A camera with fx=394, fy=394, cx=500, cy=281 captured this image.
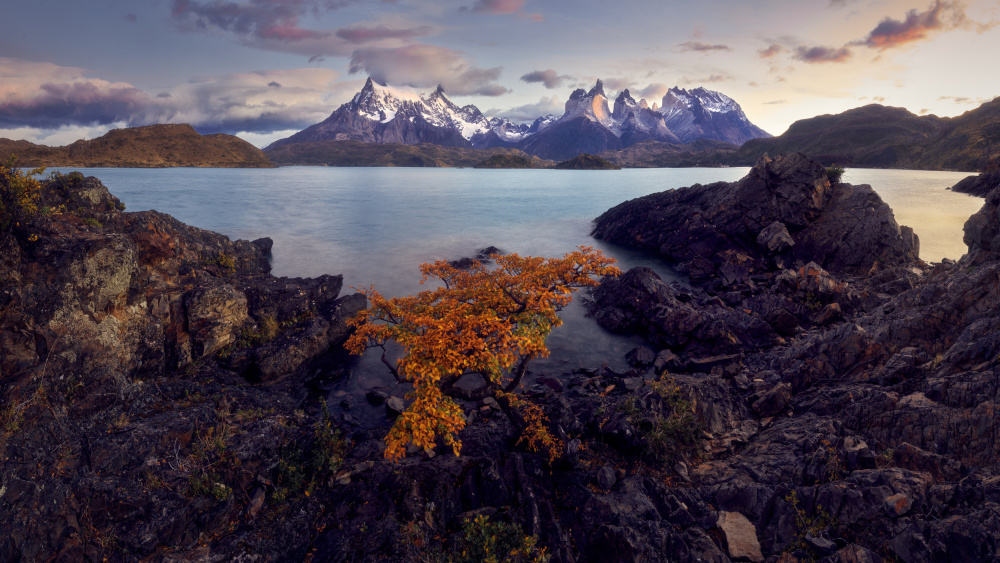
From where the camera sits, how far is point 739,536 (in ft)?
39.1

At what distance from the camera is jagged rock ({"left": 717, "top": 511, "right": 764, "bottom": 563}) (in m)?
11.5

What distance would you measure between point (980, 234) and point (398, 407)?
3866 centimetres

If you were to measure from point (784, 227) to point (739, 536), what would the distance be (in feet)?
158

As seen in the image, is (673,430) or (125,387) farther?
(125,387)

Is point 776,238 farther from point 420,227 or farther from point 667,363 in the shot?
point 420,227

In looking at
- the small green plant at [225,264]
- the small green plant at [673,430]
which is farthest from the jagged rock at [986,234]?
the small green plant at [225,264]

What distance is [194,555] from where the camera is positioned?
39.4 feet

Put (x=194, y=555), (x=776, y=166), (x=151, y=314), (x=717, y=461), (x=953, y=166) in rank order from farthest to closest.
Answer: (x=953, y=166) → (x=776, y=166) → (x=151, y=314) → (x=717, y=461) → (x=194, y=555)

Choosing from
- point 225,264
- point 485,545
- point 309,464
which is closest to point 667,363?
point 485,545

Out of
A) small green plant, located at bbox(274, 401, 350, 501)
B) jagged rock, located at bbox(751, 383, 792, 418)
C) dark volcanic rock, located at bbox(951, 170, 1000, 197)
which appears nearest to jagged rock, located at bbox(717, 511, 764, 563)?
jagged rock, located at bbox(751, 383, 792, 418)

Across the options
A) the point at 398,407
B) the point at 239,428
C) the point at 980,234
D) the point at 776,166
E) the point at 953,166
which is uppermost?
the point at 953,166

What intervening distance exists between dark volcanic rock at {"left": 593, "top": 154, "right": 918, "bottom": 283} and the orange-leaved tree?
3640cm

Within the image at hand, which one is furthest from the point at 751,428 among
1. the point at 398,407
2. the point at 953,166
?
the point at 953,166

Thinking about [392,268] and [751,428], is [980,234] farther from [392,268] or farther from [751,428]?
[392,268]
